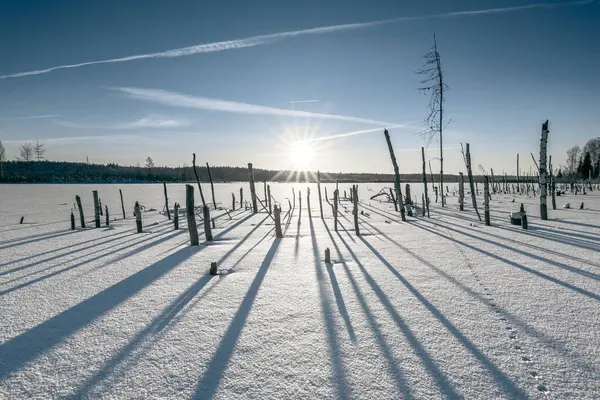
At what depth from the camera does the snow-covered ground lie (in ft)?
8.47

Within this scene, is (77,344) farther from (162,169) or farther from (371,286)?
(162,169)

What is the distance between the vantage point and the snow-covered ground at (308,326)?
2.58m

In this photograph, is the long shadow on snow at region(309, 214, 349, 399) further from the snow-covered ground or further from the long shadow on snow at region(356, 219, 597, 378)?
the long shadow on snow at region(356, 219, 597, 378)

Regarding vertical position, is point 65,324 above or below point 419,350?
above

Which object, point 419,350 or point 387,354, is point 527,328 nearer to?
point 419,350

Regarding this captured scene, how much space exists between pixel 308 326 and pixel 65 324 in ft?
10.3

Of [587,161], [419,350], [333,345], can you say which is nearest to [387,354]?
[419,350]

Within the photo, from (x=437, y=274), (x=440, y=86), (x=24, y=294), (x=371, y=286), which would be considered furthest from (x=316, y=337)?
(x=440, y=86)

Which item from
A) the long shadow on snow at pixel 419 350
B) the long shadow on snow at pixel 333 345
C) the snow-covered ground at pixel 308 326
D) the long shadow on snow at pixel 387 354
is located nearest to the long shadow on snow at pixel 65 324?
the snow-covered ground at pixel 308 326

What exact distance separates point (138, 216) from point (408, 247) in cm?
1030

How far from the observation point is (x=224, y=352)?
3.09m

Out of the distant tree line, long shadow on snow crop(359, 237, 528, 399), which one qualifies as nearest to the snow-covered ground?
long shadow on snow crop(359, 237, 528, 399)

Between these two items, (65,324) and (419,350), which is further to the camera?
(65,324)

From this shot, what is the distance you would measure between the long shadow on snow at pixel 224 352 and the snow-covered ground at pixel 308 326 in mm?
17
